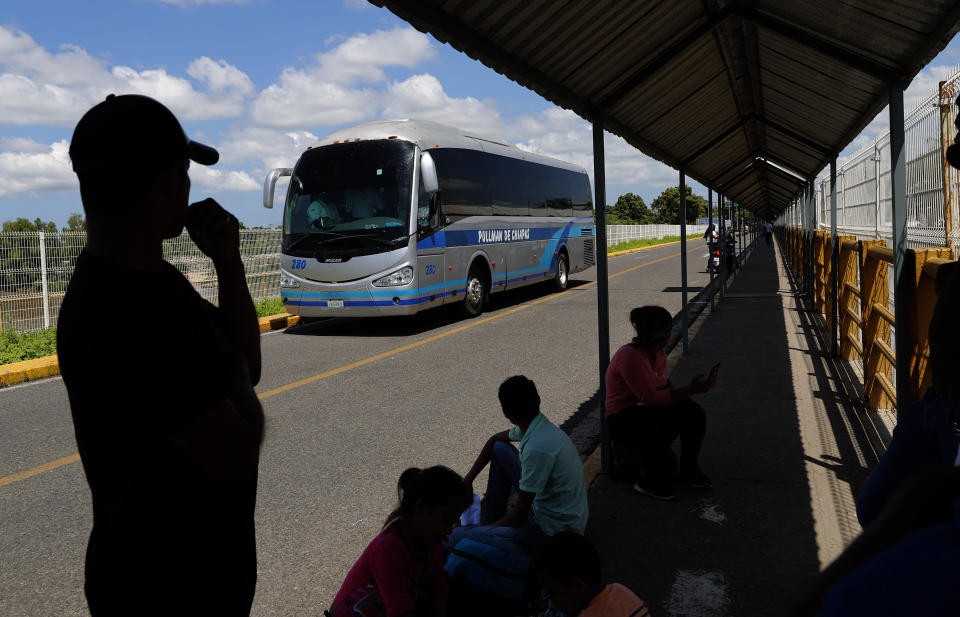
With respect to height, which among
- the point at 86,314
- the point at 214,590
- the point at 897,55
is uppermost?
the point at 897,55

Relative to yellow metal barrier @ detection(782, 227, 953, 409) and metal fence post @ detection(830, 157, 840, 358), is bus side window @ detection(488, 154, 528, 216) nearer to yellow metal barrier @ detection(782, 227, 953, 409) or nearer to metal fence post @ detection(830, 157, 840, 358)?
yellow metal barrier @ detection(782, 227, 953, 409)

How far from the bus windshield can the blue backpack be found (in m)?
9.34

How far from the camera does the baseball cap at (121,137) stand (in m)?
1.35

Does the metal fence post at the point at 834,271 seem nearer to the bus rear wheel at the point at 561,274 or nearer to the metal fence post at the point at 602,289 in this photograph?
Result: the metal fence post at the point at 602,289

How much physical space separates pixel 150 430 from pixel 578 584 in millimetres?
1704

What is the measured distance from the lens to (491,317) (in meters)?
14.3

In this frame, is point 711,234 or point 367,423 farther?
point 711,234

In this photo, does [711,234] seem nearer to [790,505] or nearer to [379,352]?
[379,352]

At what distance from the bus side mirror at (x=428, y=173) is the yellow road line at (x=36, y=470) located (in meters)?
7.17

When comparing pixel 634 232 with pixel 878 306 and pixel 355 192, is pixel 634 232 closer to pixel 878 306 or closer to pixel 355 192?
pixel 355 192

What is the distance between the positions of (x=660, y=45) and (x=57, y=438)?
18.2 ft

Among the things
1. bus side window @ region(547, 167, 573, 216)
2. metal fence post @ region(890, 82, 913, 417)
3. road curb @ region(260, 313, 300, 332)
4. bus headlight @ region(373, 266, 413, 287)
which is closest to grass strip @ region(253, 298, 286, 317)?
road curb @ region(260, 313, 300, 332)

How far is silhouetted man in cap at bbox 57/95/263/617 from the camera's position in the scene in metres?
1.28

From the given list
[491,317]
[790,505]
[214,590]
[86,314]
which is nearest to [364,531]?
[790,505]
